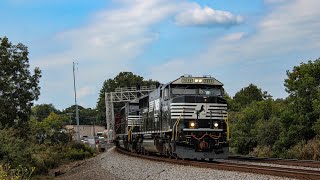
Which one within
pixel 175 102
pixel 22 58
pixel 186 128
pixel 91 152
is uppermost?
pixel 22 58

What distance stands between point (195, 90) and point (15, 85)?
23.6 m

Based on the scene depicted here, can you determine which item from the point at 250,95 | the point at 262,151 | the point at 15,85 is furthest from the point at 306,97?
the point at 250,95

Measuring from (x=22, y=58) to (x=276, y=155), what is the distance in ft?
81.0

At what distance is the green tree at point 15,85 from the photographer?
37.5m

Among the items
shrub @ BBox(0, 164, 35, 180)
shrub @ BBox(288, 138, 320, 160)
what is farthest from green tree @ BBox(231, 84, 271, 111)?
shrub @ BBox(0, 164, 35, 180)

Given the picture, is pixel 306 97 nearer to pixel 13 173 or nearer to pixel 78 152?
pixel 13 173

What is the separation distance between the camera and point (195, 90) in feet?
67.3

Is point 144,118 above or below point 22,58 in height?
below

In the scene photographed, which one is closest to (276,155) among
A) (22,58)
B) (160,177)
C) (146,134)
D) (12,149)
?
(146,134)

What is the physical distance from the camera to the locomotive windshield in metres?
20.5

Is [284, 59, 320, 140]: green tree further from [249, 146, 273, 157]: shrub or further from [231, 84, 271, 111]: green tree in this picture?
[231, 84, 271, 111]: green tree

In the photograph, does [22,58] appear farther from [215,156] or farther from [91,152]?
[215,156]

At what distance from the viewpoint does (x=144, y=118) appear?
27.3 meters

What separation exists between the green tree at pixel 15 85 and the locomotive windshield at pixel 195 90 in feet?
69.4
